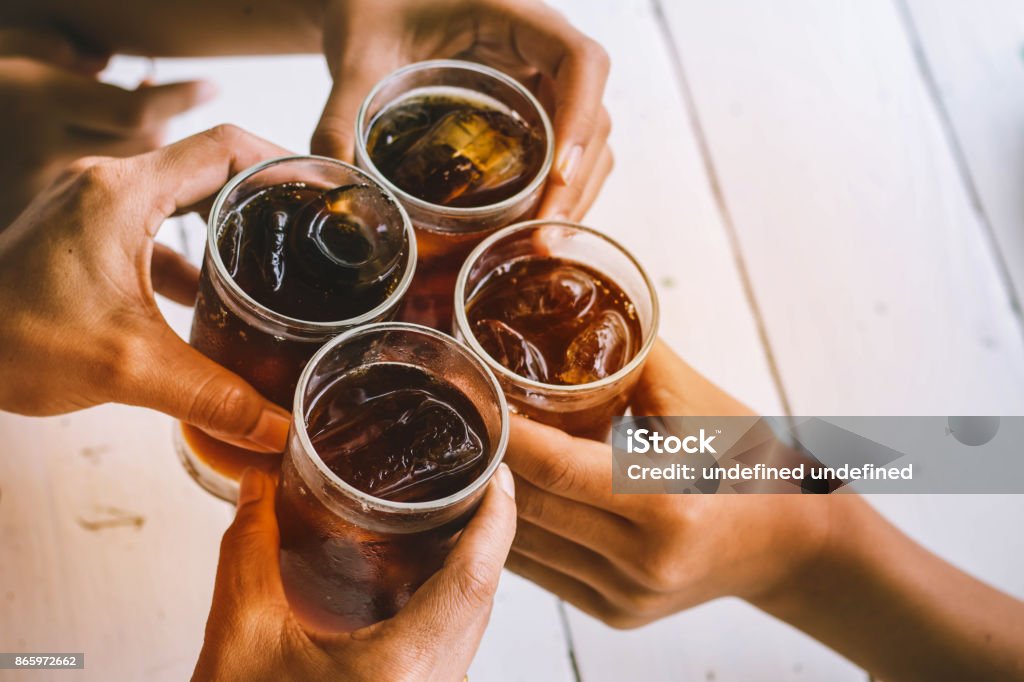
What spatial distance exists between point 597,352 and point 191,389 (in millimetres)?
361

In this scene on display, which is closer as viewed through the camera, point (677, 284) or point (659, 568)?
point (659, 568)

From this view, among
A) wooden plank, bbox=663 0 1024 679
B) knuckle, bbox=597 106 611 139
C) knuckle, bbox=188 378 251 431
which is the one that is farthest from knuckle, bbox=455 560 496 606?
wooden plank, bbox=663 0 1024 679

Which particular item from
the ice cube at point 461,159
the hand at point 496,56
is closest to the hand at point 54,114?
the hand at point 496,56

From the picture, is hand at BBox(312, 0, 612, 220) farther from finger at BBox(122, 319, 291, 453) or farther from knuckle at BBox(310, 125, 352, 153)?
finger at BBox(122, 319, 291, 453)

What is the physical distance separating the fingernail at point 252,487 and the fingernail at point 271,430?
0.10 feet

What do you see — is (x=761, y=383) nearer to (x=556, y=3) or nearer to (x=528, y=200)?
(x=528, y=200)

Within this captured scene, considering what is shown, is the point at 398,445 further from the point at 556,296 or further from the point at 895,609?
the point at 895,609

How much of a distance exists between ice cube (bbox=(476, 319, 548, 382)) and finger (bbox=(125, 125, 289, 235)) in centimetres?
30

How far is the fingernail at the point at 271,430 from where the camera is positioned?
839 millimetres

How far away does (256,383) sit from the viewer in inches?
33.9

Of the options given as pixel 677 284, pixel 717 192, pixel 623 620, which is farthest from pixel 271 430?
pixel 717 192

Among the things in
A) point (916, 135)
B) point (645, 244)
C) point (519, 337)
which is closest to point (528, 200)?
point (519, 337)

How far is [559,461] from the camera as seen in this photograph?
0.86 meters

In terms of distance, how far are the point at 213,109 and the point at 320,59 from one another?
186 mm
